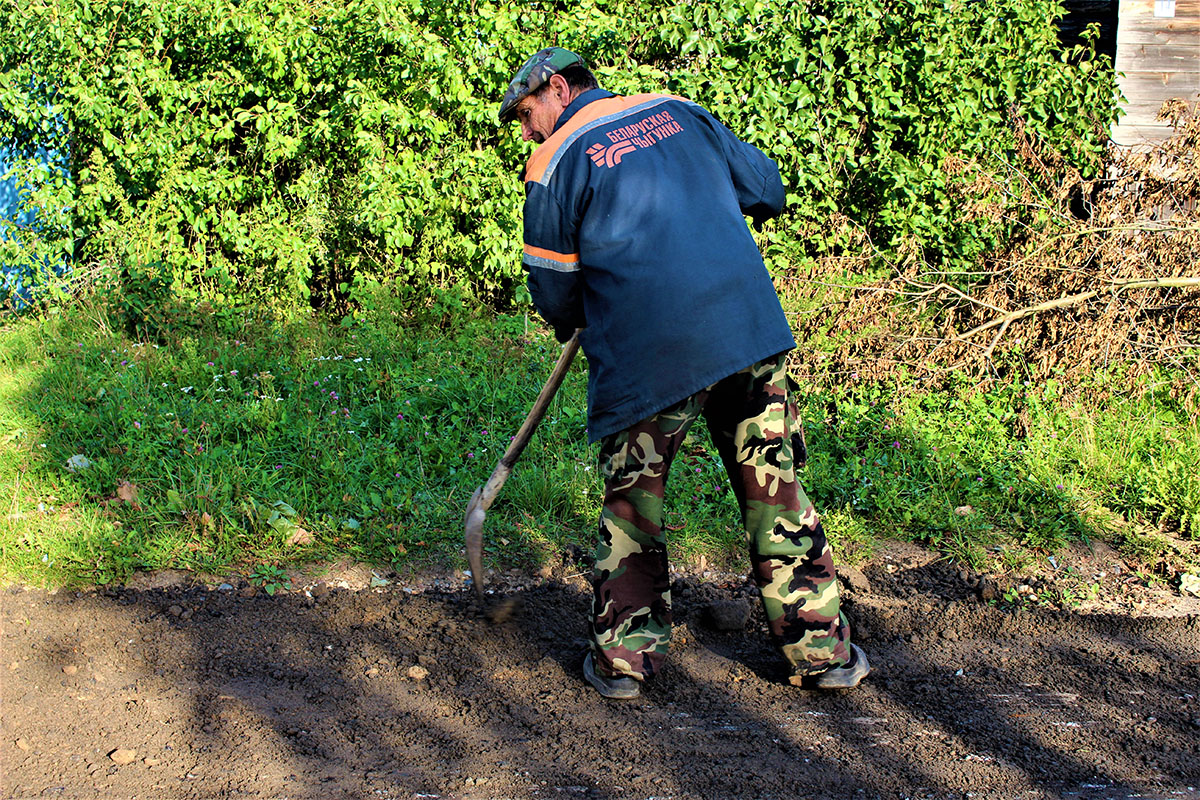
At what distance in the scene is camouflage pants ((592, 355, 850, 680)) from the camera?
2.73m

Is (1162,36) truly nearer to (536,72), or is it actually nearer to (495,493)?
(536,72)

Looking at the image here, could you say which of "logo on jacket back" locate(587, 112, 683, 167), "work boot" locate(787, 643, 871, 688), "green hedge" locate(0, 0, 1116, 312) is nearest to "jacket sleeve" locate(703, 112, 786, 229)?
"logo on jacket back" locate(587, 112, 683, 167)

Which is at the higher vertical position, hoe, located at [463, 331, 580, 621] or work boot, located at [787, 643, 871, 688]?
hoe, located at [463, 331, 580, 621]

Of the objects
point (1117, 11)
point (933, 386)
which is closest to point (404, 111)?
point (933, 386)

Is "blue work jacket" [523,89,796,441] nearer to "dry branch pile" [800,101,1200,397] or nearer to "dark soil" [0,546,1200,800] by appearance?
"dark soil" [0,546,1200,800]

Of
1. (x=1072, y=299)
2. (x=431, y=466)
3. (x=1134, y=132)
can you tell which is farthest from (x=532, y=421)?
(x=1134, y=132)

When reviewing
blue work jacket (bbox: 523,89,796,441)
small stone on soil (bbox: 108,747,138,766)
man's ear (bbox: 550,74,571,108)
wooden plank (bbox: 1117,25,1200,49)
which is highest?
wooden plank (bbox: 1117,25,1200,49)

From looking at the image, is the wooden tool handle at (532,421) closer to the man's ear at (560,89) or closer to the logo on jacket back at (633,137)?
the logo on jacket back at (633,137)

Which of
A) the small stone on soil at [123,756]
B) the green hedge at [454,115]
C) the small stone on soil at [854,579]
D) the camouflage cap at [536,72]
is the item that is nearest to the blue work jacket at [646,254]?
the camouflage cap at [536,72]

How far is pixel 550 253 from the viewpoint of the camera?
2623 millimetres

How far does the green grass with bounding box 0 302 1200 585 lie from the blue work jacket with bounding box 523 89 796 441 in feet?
4.39

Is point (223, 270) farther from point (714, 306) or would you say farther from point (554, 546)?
point (714, 306)

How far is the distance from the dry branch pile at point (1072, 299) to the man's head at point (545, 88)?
2.55m

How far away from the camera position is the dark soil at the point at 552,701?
8.22 ft
